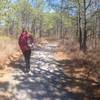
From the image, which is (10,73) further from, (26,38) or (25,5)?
(25,5)

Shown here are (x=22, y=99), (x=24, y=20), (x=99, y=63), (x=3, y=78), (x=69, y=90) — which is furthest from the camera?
(x=24, y=20)

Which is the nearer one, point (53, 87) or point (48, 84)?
point (53, 87)

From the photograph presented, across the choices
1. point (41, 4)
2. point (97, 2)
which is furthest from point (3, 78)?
point (41, 4)

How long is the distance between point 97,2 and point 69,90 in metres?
16.3

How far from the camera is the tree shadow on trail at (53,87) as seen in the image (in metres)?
10.1

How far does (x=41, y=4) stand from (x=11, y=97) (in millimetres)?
48643

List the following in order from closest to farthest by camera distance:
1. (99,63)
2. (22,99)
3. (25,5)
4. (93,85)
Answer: (22,99)
(93,85)
(99,63)
(25,5)

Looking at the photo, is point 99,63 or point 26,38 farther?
point 99,63

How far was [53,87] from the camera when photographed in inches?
451

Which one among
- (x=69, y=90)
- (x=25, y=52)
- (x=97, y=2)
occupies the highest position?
(x=97, y=2)

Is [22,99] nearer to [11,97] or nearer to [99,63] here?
[11,97]

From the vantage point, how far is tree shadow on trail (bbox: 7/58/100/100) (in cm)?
1009

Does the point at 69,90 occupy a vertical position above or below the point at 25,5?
below

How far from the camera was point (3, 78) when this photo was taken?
41.8 ft
